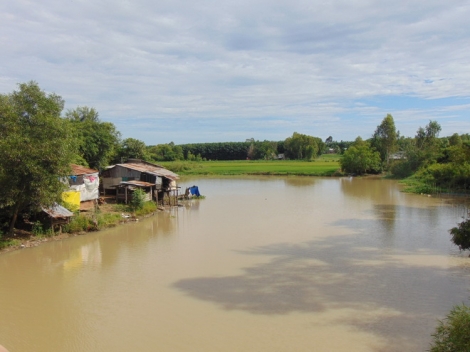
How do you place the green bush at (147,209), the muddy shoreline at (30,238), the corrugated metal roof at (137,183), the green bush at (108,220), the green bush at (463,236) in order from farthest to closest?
the corrugated metal roof at (137,183) < the green bush at (147,209) < the green bush at (108,220) < the muddy shoreline at (30,238) < the green bush at (463,236)

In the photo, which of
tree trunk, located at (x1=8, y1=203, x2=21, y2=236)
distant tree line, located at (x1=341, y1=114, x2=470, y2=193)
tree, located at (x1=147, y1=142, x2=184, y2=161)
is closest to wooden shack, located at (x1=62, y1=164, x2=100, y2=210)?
tree trunk, located at (x1=8, y1=203, x2=21, y2=236)

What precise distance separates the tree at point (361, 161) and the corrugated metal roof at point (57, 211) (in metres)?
31.8

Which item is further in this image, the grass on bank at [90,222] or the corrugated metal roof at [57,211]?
the corrugated metal roof at [57,211]

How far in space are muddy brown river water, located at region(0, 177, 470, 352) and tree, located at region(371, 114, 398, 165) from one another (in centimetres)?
2790

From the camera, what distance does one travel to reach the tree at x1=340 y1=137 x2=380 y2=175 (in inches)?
1585

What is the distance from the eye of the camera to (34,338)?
6895 mm

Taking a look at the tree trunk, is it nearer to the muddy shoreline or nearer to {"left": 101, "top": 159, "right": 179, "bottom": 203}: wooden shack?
the muddy shoreline

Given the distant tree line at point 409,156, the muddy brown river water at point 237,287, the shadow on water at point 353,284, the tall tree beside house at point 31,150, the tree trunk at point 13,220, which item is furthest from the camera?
the distant tree line at point 409,156

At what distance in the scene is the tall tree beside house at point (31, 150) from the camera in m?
11.4

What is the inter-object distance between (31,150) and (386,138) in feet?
126

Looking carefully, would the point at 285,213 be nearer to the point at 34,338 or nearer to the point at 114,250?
the point at 114,250

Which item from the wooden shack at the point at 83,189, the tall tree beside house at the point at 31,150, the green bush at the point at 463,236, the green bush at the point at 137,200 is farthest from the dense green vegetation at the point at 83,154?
the green bush at the point at 463,236

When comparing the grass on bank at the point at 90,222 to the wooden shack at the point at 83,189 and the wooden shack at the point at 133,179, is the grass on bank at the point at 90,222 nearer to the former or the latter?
the wooden shack at the point at 83,189

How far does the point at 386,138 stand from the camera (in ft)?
142
